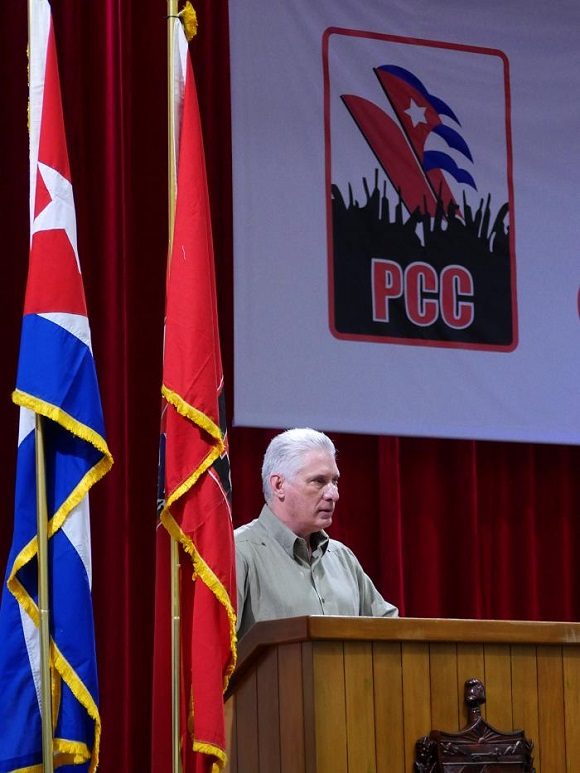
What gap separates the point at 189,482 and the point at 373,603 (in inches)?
48.9

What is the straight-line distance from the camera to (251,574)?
14.3 ft

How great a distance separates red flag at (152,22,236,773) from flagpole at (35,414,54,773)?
1.14 feet

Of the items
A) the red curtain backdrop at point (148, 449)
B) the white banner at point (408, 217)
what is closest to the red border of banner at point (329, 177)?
the white banner at point (408, 217)

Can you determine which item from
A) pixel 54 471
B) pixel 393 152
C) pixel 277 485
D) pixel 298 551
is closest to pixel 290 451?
pixel 277 485

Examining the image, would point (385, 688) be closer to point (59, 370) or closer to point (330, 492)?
point (59, 370)

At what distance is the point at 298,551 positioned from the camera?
4.50m

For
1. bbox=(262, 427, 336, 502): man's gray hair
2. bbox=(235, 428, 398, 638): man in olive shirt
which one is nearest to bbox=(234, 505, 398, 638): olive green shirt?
bbox=(235, 428, 398, 638): man in olive shirt

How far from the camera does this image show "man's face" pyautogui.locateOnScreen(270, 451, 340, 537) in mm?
4539

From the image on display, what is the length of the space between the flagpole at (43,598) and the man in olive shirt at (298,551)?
1037 millimetres

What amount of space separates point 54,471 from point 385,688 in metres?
0.96

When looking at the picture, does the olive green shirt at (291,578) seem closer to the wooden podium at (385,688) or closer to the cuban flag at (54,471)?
the wooden podium at (385,688)

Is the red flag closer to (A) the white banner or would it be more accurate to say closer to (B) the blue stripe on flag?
(B) the blue stripe on flag

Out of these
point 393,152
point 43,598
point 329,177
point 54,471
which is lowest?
point 43,598

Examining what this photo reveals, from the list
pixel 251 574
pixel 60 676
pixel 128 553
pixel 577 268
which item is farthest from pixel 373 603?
pixel 577 268
